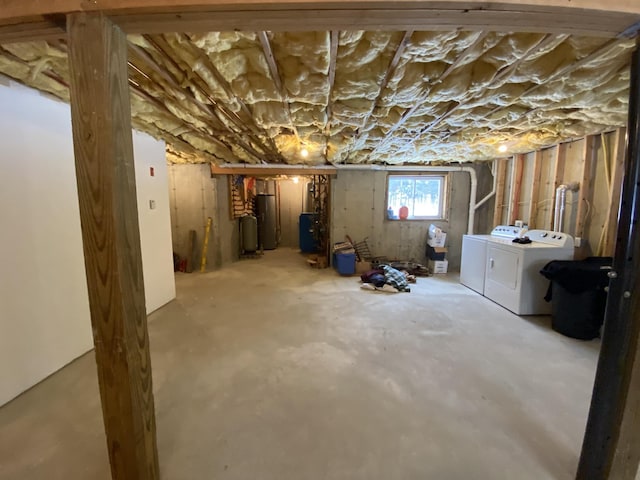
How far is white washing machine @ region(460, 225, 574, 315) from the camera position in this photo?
10.4 ft

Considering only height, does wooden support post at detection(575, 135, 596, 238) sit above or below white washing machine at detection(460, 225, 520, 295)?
above

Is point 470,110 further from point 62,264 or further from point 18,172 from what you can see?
point 62,264

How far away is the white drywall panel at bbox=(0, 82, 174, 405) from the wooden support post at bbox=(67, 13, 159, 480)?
1479mm

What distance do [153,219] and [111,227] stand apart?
9.04 ft

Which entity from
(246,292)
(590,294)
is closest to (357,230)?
(246,292)

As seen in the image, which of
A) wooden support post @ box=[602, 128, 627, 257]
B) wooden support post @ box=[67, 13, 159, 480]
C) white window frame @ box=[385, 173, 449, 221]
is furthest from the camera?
white window frame @ box=[385, 173, 449, 221]

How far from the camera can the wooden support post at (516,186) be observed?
Result: 4.29 m

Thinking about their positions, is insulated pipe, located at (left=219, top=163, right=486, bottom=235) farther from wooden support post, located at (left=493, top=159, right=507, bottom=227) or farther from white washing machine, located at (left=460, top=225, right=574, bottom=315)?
white washing machine, located at (left=460, top=225, right=574, bottom=315)

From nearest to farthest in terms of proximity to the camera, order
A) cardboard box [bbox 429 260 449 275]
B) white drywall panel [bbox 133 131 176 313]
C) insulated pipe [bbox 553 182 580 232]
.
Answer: white drywall panel [bbox 133 131 176 313] → insulated pipe [bbox 553 182 580 232] → cardboard box [bbox 429 260 449 275]

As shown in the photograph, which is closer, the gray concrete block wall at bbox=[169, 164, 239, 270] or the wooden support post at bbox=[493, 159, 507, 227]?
the wooden support post at bbox=[493, 159, 507, 227]

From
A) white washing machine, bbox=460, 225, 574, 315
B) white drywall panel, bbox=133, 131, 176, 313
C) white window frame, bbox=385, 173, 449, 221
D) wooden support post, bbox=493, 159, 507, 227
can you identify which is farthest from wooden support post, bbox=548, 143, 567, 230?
white drywall panel, bbox=133, 131, 176, 313

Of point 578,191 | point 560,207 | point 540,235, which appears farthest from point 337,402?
point 578,191

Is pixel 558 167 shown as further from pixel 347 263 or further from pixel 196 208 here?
pixel 196 208

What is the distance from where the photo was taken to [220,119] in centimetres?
259
